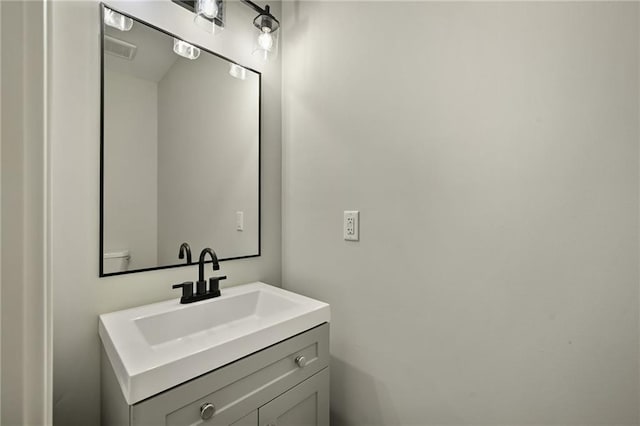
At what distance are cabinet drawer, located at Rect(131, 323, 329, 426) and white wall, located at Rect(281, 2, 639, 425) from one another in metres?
0.29

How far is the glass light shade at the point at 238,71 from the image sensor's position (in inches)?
52.7

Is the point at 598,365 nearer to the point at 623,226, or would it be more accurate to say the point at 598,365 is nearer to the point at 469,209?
the point at 623,226

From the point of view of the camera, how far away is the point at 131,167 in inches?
41.8

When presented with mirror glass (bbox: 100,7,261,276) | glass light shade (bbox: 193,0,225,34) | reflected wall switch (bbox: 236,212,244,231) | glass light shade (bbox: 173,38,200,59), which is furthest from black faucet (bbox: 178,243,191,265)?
glass light shade (bbox: 193,0,225,34)

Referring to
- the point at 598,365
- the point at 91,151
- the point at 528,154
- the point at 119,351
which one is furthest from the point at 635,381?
the point at 91,151

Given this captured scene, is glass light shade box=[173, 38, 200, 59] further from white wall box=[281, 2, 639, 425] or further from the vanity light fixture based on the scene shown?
white wall box=[281, 2, 639, 425]

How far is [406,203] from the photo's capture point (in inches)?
42.4

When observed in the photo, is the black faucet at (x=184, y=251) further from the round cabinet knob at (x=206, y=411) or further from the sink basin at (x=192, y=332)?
the round cabinet knob at (x=206, y=411)

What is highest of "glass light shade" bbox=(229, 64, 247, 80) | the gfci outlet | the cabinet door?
"glass light shade" bbox=(229, 64, 247, 80)

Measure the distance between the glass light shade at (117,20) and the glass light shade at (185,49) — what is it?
0.15 meters

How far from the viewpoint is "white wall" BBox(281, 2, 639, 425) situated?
75 centimetres

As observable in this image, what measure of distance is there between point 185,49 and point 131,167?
0.52 metres

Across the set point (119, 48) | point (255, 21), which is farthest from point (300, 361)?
point (255, 21)

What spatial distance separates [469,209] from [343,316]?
→ 0.67 meters
